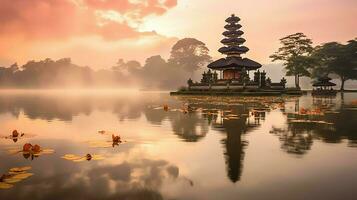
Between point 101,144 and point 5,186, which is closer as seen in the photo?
point 5,186

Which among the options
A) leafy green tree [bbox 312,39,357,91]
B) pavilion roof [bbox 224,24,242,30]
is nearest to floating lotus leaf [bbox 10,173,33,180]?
pavilion roof [bbox 224,24,242,30]

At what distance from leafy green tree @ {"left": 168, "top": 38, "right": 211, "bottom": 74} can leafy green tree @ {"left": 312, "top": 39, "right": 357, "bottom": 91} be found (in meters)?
45.6

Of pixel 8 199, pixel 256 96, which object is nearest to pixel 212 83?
pixel 256 96

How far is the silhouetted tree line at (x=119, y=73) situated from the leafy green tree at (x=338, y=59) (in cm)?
4643

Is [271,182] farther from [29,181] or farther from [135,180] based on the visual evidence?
[29,181]

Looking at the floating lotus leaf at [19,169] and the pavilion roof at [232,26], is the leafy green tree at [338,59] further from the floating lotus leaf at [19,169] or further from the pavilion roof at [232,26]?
the floating lotus leaf at [19,169]

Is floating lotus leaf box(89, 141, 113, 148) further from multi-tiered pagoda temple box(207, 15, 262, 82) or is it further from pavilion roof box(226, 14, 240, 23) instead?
pavilion roof box(226, 14, 240, 23)

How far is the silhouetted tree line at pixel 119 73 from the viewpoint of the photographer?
118312 mm

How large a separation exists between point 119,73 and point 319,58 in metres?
100

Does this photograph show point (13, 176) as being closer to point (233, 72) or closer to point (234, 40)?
point (233, 72)

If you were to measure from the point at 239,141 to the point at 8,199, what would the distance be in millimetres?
7245

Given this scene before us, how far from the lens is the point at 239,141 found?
10828 mm

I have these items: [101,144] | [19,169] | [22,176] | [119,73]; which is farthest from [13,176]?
[119,73]

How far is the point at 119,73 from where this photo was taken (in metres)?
156
